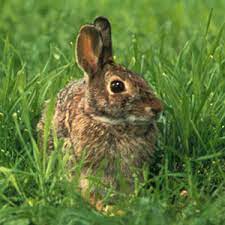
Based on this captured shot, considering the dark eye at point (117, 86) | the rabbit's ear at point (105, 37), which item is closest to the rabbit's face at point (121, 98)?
the dark eye at point (117, 86)

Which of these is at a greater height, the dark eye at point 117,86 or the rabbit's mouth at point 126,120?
the dark eye at point 117,86

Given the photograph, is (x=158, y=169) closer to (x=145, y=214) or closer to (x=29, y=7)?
(x=145, y=214)

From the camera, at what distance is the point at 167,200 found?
18.3 feet

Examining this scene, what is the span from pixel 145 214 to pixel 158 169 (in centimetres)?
116

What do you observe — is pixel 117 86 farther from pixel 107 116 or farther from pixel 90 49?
pixel 90 49

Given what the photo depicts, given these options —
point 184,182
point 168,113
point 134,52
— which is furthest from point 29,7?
point 184,182

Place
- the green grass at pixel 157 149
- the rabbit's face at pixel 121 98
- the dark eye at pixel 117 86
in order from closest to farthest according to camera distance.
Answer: the green grass at pixel 157 149, the rabbit's face at pixel 121 98, the dark eye at pixel 117 86

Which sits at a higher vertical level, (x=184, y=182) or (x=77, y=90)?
(x=77, y=90)

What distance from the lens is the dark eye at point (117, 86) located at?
595cm

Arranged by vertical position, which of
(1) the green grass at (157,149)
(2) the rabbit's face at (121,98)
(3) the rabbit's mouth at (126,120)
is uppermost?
(2) the rabbit's face at (121,98)

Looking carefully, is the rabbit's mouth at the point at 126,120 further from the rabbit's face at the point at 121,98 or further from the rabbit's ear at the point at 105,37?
the rabbit's ear at the point at 105,37

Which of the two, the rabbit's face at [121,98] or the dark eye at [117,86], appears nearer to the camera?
the rabbit's face at [121,98]

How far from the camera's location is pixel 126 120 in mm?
5910

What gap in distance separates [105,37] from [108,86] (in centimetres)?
41
